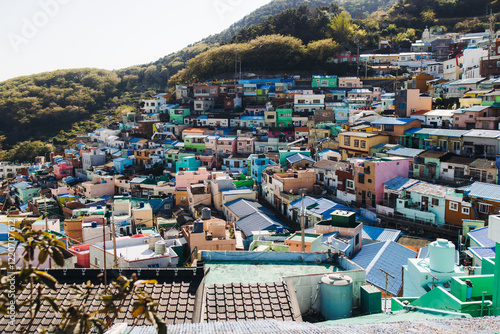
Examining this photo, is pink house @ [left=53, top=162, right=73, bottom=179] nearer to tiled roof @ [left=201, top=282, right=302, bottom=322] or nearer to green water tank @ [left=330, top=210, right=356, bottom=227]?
green water tank @ [left=330, top=210, right=356, bottom=227]

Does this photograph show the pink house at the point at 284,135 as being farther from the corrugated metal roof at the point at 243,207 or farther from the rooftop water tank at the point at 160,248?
the rooftop water tank at the point at 160,248

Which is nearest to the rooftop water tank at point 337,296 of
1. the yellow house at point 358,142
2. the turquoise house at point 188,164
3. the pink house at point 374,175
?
the pink house at point 374,175

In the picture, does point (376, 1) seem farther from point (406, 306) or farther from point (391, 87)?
point (406, 306)

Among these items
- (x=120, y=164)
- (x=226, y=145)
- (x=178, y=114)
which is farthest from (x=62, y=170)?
(x=226, y=145)

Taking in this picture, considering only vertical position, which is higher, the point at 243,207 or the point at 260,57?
the point at 260,57

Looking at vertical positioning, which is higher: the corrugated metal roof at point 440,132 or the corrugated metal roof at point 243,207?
the corrugated metal roof at point 440,132

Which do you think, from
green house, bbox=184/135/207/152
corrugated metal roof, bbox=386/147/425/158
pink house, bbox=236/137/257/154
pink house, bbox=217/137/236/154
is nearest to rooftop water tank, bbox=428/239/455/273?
corrugated metal roof, bbox=386/147/425/158

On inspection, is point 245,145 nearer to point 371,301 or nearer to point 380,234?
point 380,234
